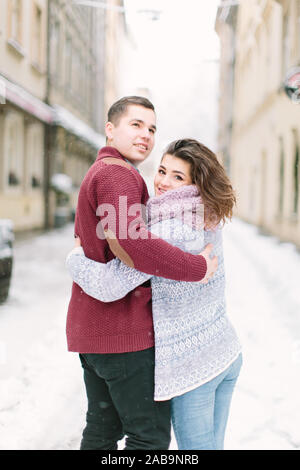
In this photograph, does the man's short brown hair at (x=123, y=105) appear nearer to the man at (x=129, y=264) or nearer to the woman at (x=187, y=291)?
the man at (x=129, y=264)

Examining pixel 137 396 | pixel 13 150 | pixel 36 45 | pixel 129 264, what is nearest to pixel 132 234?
pixel 129 264

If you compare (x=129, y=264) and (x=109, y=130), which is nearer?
(x=129, y=264)

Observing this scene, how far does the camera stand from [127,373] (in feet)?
4.54

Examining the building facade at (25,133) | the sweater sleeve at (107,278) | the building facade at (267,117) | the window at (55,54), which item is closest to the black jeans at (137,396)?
the sweater sleeve at (107,278)

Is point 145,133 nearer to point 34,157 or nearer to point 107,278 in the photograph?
point 107,278

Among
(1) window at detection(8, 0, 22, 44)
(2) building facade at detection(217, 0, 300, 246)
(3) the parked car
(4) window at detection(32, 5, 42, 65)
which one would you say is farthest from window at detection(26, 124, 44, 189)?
(3) the parked car

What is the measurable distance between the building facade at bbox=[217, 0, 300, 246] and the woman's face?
5216 mm

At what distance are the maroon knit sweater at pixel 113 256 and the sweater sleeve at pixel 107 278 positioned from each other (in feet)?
0.15

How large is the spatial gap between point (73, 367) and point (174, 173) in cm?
215

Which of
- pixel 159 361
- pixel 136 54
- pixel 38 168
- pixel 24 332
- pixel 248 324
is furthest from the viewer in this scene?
pixel 38 168

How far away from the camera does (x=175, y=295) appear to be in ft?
4.57
